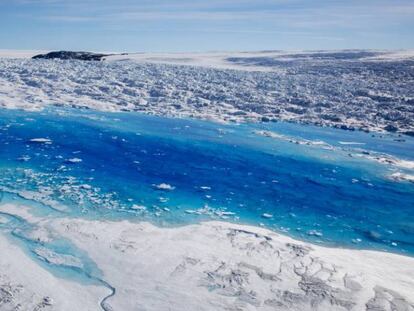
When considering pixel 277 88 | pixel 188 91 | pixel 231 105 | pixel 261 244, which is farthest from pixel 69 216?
pixel 277 88

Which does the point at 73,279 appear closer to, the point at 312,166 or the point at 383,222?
the point at 383,222

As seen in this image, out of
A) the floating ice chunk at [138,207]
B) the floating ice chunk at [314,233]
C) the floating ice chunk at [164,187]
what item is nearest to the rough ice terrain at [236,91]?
the floating ice chunk at [164,187]

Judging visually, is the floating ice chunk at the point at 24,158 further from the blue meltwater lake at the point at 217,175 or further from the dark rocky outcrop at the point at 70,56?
the dark rocky outcrop at the point at 70,56

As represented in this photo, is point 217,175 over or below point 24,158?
below

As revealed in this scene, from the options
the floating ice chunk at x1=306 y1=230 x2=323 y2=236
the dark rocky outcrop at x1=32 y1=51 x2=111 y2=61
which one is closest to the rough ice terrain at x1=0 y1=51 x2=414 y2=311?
the floating ice chunk at x1=306 y1=230 x2=323 y2=236

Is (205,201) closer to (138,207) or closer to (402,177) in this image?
(138,207)

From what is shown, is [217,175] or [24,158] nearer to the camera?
[217,175]

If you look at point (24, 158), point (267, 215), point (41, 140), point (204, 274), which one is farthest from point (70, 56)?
point (204, 274)

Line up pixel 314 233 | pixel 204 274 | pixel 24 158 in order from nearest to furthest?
pixel 204 274
pixel 314 233
pixel 24 158
